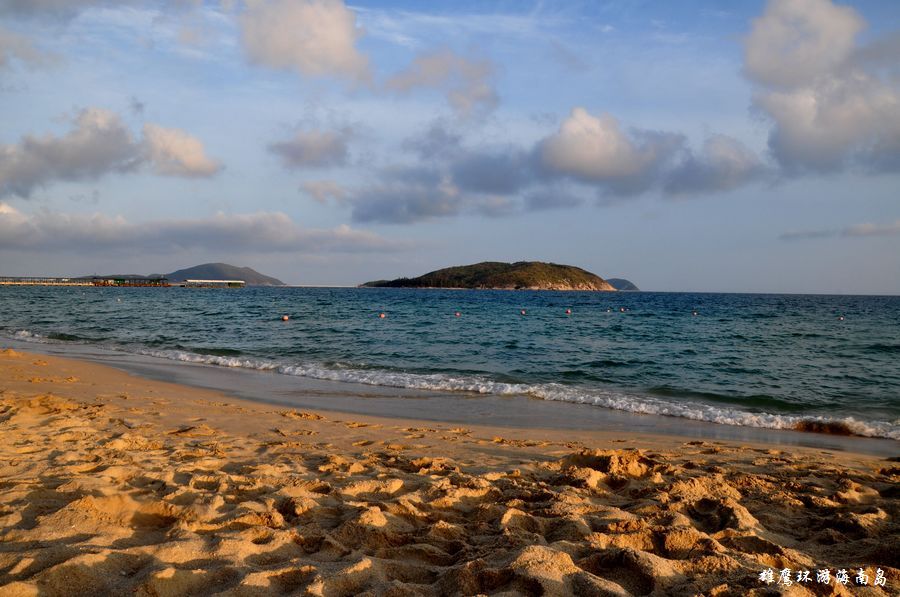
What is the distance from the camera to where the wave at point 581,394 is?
403 inches

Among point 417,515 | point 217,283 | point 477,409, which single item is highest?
point 217,283

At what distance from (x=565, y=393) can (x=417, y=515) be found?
28.1 feet

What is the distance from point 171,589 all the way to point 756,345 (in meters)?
24.9

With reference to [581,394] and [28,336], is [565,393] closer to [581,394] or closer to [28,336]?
[581,394]

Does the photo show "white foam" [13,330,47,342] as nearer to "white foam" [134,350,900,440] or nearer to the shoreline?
"white foam" [134,350,900,440]

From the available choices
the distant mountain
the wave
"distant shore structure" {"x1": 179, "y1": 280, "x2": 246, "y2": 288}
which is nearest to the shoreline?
the wave

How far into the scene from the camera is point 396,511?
4.44m

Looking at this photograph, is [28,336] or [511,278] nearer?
[28,336]

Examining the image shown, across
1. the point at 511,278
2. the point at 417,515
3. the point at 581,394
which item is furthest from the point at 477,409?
the point at 511,278

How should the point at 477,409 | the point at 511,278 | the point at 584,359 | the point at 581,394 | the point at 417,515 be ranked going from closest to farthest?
the point at 417,515
the point at 477,409
the point at 581,394
the point at 584,359
the point at 511,278

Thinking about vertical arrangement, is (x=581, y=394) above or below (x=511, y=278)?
below

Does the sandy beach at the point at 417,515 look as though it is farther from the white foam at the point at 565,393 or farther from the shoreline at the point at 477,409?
the white foam at the point at 565,393

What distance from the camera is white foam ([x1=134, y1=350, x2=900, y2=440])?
10.3 meters

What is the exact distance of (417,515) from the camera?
4.43m
